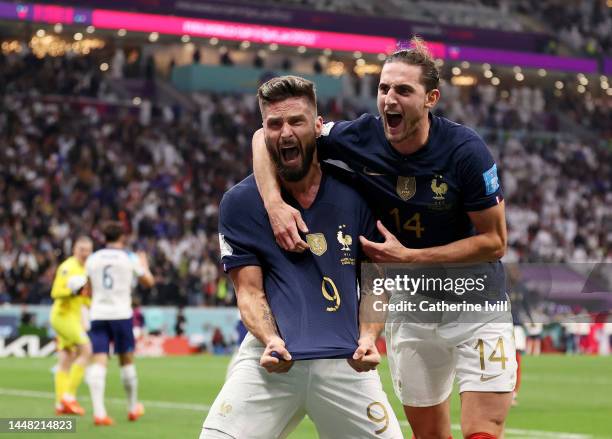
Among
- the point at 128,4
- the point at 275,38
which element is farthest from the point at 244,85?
the point at 128,4

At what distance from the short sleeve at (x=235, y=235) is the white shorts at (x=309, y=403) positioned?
56cm

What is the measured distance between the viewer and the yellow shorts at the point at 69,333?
1502 cm

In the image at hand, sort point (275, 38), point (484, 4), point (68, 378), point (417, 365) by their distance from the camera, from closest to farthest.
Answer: point (417, 365), point (68, 378), point (275, 38), point (484, 4)

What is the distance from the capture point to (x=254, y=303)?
5648 millimetres

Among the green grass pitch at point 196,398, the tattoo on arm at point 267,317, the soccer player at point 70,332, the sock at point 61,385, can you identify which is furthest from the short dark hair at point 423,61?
the sock at point 61,385

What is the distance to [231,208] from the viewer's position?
229 inches

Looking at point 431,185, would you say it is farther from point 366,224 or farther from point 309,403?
point 309,403

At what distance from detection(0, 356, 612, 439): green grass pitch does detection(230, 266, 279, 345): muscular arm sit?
6.89 metres

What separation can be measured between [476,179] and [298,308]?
1.61 m

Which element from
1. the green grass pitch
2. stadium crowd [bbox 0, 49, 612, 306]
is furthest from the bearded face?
stadium crowd [bbox 0, 49, 612, 306]

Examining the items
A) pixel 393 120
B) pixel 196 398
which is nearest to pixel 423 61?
pixel 393 120

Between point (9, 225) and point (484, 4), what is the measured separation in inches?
1106

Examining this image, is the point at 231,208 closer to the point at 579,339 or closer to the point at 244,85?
the point at 579,339

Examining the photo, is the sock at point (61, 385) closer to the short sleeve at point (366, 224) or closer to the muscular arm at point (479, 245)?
the muscular arm at point (479, 245)
